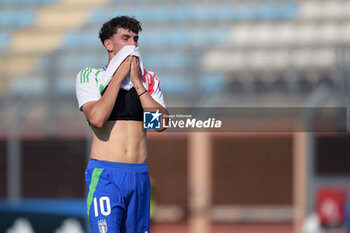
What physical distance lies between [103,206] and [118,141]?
0.99 ft

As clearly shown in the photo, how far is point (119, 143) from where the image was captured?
310 cm

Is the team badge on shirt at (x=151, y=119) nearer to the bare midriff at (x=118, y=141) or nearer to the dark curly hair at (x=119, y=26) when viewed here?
the bare midriff at (x=118, y=141)

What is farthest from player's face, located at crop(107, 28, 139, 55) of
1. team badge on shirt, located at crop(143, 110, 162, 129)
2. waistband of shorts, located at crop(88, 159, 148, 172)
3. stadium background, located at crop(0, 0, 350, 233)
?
stadium background, located at crop(0, 0, 350, 233)

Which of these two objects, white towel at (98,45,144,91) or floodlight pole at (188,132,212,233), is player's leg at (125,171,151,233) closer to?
white towel at (98,45,144,91)

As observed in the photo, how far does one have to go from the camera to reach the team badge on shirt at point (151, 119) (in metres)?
3.05

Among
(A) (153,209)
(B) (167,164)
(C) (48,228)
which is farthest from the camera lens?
(B) (167,164)

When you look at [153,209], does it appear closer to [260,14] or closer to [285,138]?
[285,138]

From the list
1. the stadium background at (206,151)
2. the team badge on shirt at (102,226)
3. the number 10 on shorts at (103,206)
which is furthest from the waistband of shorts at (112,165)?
the stadium background at (206,151)

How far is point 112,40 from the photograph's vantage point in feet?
10.0

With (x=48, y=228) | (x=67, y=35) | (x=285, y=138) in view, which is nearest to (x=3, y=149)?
(x=48, y=228)

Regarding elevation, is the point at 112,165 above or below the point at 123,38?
below

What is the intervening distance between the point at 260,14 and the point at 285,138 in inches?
166

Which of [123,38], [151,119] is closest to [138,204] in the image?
[151,119]

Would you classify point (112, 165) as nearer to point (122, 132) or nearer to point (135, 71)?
point (122, 132)
